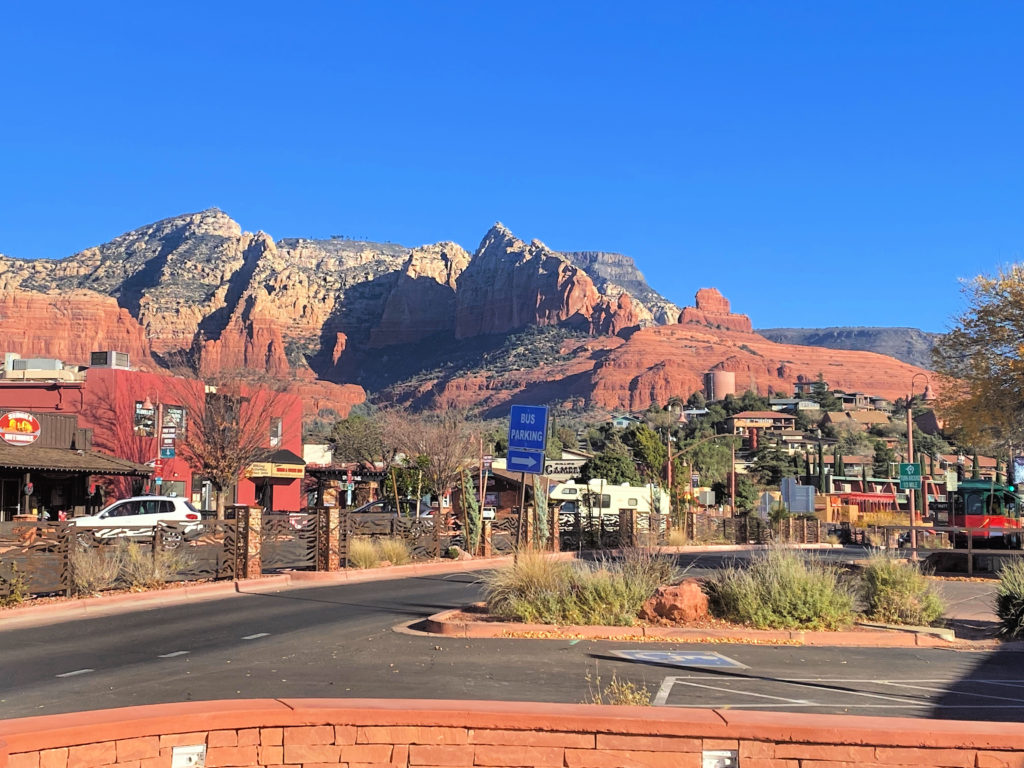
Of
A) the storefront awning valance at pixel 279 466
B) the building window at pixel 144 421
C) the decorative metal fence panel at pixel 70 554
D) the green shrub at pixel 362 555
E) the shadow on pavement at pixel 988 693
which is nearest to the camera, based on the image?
the shadow on pavement at pixel 988 693

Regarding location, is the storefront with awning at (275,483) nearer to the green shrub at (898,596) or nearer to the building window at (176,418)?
the building window at (176,418)

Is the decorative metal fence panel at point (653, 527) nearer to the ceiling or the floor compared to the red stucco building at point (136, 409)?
nearer to the floor

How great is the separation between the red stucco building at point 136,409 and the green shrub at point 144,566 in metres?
23.5

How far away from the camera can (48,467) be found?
35.5 meters

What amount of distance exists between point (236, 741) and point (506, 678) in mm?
4524

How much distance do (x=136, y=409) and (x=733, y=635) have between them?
41.1 metres

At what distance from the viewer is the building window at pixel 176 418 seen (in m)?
50.7

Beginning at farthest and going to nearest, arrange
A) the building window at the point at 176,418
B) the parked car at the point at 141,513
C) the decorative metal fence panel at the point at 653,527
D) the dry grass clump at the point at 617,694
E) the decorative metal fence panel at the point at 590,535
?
the building window at the point at 176,418
the decorative metal fence panel at the point at 653,527
the decorative metal fence panel at the point at 590,535
the parked car at the point at 141,513
the dry grass clump at the point at 617,694

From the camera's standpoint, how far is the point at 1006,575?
15070 mm

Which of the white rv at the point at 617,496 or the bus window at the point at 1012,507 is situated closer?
the bus window at the point at 1012,507

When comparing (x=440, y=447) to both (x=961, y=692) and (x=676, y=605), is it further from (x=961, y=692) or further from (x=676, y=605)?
(x=961, y=692)

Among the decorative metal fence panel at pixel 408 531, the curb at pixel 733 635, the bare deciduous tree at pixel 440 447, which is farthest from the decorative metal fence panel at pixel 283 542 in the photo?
the bare deciduous tree at pixel 440 447

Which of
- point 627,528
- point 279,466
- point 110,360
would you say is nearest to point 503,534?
point 627,528

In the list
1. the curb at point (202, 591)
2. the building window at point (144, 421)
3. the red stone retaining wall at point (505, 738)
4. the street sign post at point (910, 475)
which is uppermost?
the building window at point (144, 421)
